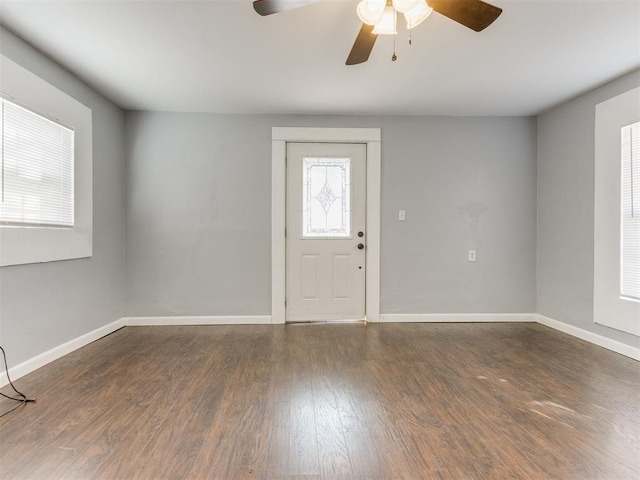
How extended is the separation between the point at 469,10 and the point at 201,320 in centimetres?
360

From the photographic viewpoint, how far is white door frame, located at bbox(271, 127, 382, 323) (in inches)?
154

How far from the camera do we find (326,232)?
401 cm

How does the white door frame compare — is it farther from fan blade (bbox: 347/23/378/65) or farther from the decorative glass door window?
fan blade (bbox: 347/23/378/65)

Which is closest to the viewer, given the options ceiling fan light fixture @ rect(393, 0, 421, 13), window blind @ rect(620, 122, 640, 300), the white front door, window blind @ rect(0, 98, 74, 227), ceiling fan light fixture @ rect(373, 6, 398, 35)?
ceiling fan light fixture @ rect(393, 0, 421, 13)

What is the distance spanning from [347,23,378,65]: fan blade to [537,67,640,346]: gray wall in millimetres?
2457

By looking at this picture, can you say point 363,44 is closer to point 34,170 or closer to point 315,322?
point 34,170

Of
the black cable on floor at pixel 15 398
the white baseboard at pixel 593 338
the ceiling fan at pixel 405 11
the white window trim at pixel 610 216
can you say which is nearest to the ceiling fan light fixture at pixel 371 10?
the ceiling fan at pixel 405 11

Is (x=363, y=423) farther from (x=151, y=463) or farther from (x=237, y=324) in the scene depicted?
(x=237, y=324)

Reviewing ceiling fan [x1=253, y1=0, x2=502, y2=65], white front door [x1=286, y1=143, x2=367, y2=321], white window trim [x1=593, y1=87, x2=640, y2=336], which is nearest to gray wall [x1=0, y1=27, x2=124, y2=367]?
white front door [x1=286, y1=143, x2=367, y2=321]

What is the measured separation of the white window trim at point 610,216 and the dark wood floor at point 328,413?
349 mm

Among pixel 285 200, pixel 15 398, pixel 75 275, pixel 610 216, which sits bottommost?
pixel 15 398

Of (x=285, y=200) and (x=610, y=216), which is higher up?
(x=285, y=200)

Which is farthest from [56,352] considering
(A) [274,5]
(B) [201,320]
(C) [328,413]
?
(A) [274,5]

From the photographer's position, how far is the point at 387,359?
110 inches
